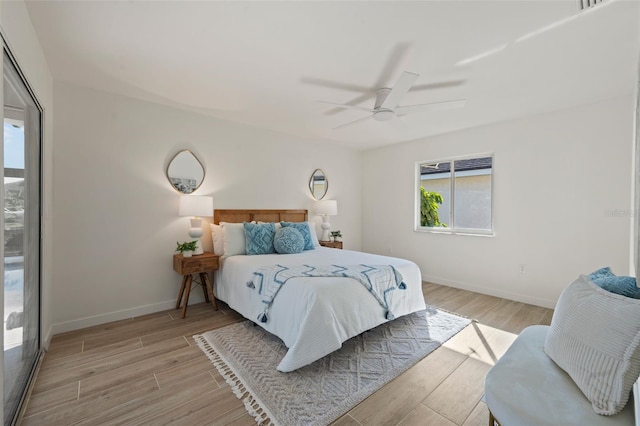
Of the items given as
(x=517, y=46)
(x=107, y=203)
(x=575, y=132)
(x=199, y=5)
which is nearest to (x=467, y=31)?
(x=517, y=46)

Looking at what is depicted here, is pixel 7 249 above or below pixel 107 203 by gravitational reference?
below

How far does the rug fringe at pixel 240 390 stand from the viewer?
160 centimetres

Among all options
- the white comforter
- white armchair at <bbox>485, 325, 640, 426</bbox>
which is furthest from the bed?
white armchair at <bbox>485, 325, 640, 426</bbox>

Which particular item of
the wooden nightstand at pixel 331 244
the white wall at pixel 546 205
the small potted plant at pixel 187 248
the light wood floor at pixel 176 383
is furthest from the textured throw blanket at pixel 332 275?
the white wall at pixel 546 205

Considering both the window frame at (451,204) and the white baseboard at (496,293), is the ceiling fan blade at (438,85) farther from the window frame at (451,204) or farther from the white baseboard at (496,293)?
the white baseboard at (496,293)

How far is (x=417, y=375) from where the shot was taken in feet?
6.64

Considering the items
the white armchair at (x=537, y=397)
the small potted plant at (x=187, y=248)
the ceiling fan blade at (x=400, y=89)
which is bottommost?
the white armchair at (x=537, y=397)

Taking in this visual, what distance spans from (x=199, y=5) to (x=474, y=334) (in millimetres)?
3536

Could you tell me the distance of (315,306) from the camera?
6.81 feet

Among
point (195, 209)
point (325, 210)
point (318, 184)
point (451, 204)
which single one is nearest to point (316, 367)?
point (195, 209)

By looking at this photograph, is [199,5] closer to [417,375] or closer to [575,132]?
[417,375]

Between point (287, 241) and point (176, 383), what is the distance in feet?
6.16

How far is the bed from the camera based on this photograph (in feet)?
6.72

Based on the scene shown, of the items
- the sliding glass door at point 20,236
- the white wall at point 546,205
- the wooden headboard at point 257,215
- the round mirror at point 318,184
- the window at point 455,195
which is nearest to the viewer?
the sliding glass door at point 20,236
